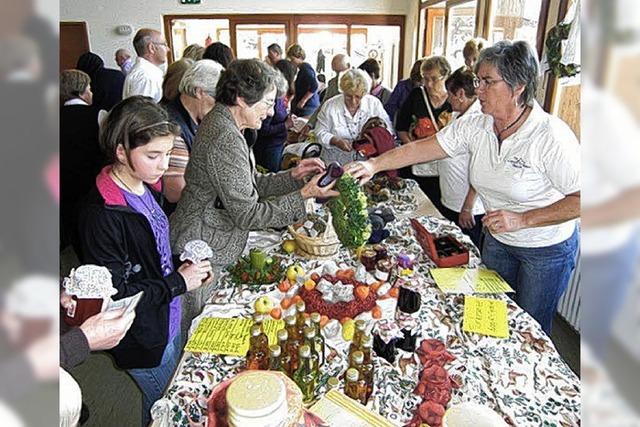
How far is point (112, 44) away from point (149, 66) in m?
5.01

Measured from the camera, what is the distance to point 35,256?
0.74 feet

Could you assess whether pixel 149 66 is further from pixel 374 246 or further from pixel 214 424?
pixel 214 424

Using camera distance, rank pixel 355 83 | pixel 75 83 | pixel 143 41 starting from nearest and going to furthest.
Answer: pixel 75 83
pixel 355 83
pixel 143 41

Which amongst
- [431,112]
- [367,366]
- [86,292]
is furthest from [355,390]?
[431,112]

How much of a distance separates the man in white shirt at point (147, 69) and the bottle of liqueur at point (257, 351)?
2.55 meters

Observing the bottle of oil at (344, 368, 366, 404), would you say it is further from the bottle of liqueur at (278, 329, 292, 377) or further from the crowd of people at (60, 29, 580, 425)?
the crowd of people at (60, 29, 580, 425)

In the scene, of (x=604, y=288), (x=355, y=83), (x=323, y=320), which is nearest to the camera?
(x=604, y=288)

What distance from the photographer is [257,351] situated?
1235 millimetres

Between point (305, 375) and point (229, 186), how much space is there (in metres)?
0.73

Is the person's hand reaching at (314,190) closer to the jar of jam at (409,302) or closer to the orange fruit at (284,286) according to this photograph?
the orange fruit at (284,286)

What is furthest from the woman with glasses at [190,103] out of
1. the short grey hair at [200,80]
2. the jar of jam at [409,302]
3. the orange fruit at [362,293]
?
the jar of jam at [409,302]

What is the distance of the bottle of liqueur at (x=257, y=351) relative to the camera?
1226mm

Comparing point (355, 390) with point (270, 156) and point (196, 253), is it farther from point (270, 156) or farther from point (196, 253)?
point (270, 156)

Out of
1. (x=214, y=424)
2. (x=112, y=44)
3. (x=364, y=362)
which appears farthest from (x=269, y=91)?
(x=112, y=44)
